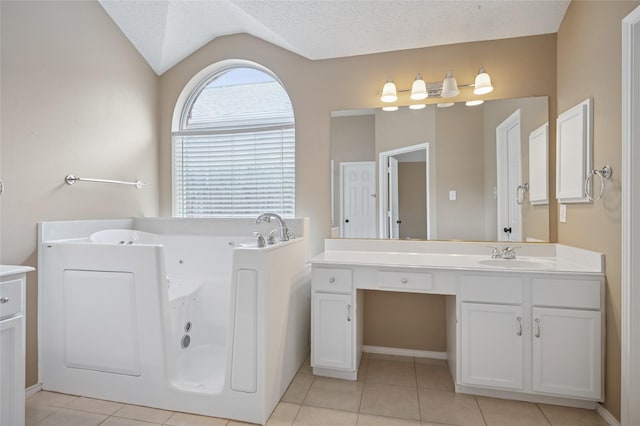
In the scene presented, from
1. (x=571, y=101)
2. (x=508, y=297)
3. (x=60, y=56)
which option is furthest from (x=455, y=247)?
(x=60, y=56)

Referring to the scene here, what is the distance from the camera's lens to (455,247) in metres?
2.49

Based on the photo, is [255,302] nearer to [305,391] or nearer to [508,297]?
[305,391]

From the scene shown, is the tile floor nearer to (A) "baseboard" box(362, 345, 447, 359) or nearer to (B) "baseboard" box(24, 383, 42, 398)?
(B) "baseboard" box(24, 383, 42, 398)

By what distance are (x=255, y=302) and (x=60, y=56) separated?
2.09 meters

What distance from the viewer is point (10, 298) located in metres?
1.56

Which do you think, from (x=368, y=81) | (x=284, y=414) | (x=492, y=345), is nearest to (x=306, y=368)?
(x=284, y=414)

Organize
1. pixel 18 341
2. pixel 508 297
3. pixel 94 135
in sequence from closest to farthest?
pixel 18 341 → pixel 508 297 → pixel 94 135

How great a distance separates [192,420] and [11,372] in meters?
0.86

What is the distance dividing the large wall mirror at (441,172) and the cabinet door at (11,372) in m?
1.95

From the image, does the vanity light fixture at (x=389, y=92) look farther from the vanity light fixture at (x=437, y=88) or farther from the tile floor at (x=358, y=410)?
the tile floor at (x=358, y=410)

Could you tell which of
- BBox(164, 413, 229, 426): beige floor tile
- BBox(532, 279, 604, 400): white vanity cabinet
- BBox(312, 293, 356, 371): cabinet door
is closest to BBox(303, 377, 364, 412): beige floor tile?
BBox(312, 293, 356, 371): cabinet door

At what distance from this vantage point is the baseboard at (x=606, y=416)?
1690mm

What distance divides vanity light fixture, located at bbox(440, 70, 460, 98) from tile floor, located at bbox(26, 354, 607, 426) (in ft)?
6.45

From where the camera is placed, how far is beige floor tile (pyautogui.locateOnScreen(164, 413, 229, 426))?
1744 mm
